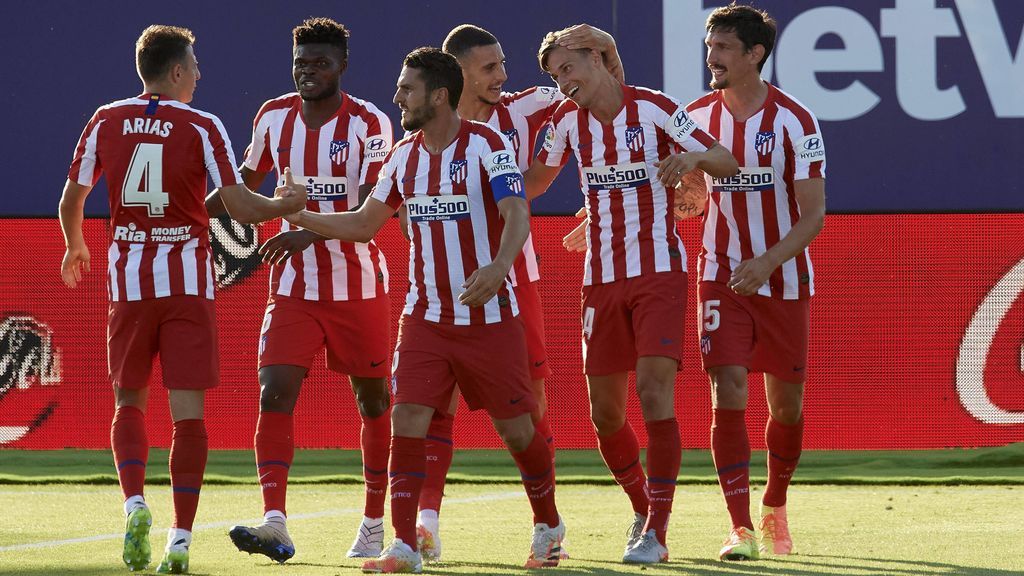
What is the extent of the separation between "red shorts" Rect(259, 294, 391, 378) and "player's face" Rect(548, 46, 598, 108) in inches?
45.8

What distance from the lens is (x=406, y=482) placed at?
5.34 metres

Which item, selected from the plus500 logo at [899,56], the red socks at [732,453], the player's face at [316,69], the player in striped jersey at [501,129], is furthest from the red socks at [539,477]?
the plus500 logo at [899,56]

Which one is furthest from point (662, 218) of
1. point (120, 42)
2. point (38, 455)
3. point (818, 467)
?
point (120, 42)

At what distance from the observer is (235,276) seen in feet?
31.9

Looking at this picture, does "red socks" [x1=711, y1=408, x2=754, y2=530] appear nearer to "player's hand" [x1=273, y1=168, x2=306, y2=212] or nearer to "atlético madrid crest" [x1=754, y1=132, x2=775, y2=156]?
"atlético madrid crest" [x1=754, y1=132, x2=775, y2=156]

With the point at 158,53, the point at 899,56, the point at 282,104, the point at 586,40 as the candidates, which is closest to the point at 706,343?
the point at 586,40

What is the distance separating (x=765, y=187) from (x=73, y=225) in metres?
2.58

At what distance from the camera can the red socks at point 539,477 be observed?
5559 mm

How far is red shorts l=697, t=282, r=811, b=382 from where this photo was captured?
19.9 ft

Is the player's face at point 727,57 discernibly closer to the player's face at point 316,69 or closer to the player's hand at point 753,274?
the player's hand at point 753,274

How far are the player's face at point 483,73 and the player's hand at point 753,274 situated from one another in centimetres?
126

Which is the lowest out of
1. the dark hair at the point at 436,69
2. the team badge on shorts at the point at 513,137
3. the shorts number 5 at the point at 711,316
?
the shorts number 5 at the point at 711,316

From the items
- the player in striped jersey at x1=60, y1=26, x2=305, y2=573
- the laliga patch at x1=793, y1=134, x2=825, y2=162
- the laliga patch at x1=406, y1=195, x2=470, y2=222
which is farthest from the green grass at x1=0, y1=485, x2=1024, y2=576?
the laliga patch at x1=793, y1=134, x2=825, y2=162

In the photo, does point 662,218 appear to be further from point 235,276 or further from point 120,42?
point 120,42
